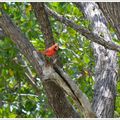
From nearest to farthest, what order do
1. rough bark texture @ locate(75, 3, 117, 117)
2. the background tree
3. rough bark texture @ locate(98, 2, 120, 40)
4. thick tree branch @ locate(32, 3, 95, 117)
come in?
rough bark texture @ locate(98, 2, 120, 40) < thick tree branch @ locate(32, 3, 95, 117) < the background tree < rough bark texture @ locate(75, 3, 117, 117)

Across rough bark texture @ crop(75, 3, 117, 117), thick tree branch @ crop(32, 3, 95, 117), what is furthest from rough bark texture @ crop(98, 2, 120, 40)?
rough bark texture @ crop(75, 3, 117, 117)

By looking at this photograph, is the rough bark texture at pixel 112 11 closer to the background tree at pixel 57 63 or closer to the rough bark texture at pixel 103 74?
the background tree at pixel 57 63

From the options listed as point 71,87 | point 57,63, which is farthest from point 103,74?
point 71,87

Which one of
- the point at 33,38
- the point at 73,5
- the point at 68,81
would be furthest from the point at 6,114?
the point at 73,5

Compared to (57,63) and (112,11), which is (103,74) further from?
(112,11)

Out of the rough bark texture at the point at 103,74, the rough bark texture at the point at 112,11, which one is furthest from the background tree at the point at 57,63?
the rough bark texture at the point at 112,11

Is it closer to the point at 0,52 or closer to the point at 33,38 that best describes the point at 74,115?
the point at 0,52

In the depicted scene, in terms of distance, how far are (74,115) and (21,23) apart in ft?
4.37

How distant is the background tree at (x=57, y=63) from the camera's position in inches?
102

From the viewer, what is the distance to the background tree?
102 inches

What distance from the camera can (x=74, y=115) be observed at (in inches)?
110

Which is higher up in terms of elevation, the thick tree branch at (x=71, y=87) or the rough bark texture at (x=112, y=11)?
the rough bark texture at (x=112, y=11)

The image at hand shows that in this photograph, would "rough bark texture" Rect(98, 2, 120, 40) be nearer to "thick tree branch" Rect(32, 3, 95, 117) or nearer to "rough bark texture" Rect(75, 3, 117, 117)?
"thick tree branch" Rect(32, 3, 95, 117)

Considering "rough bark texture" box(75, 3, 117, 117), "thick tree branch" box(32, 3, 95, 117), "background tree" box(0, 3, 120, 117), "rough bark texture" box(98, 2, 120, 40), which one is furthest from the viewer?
"rough bark texture" box(75, 3, 117, 117)
